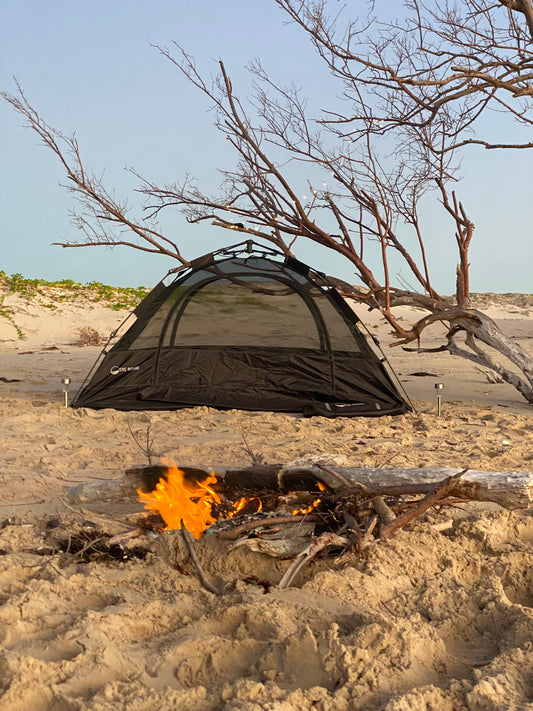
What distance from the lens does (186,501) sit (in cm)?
369

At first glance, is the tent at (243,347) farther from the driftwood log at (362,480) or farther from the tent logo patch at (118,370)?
the driftwood log at (362,480)

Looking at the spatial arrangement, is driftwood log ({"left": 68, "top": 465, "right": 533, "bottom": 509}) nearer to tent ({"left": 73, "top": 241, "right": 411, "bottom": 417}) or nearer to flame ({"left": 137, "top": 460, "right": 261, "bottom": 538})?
flame ({"left": 137, "top": 460, "right": 261, "bottom": 538})

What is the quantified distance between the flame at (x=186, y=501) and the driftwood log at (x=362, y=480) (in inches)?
2.0

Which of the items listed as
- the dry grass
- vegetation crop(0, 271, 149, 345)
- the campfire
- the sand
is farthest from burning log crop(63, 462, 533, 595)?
vegetation crop(0, 271, 149, 345)

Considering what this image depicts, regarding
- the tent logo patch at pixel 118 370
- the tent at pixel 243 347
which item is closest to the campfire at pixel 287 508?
the tent at pixel 243 347

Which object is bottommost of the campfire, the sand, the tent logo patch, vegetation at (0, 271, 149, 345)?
the sand

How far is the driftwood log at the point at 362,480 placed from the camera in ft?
11.2

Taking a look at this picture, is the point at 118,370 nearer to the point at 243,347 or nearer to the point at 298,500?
the point at 243,347

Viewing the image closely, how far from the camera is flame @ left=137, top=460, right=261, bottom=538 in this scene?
361 centimetres

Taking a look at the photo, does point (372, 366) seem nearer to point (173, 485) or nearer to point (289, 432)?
point (289, 432)

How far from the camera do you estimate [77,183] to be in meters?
9.25

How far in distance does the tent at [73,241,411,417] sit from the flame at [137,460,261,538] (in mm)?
4640

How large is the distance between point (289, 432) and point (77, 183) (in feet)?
15.7

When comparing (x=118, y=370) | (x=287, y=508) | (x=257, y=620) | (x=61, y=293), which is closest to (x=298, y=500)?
(x=287, y=508)
